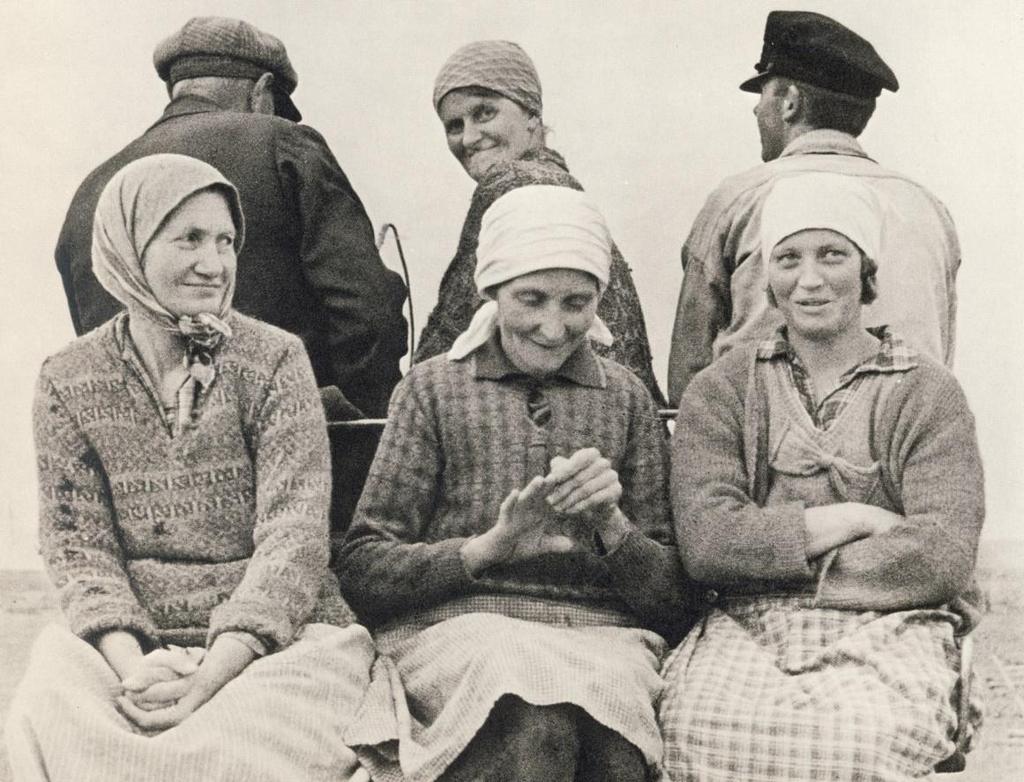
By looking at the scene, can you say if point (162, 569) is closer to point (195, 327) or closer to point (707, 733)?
point (195, 327)

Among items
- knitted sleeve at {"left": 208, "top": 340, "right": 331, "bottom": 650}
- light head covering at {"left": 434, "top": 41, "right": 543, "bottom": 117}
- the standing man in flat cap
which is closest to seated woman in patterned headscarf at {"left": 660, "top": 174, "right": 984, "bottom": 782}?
the standing man in flat cap

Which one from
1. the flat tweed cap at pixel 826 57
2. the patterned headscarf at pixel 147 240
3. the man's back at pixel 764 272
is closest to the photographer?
the patterned headscarf at pixel 147 240

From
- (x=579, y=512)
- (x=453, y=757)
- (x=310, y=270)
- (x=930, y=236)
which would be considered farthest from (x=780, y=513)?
(x=310, y=270)

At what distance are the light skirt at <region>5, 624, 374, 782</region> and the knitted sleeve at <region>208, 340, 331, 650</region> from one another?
3.3 inches

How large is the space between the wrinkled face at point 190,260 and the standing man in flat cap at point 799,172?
128cm

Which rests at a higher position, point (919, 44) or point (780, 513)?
point (919, 44)

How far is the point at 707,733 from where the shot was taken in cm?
259

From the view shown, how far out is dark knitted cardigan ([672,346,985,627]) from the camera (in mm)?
2750

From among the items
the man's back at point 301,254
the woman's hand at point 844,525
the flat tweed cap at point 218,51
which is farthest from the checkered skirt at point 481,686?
the flat tweed cap at point 218,51

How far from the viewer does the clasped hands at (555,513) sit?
2.65 metres

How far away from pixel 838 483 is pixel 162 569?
4.55ft

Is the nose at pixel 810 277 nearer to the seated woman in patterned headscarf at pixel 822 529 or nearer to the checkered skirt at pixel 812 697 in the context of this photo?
the seated woman in patterned headscarf at pixel 822 529

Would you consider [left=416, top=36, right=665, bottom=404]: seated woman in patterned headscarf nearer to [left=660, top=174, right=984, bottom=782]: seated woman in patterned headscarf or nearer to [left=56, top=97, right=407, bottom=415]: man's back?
[left=56, top=97, right=407, bottom=415]: man's back

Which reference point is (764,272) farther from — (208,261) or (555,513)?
(208,261)
